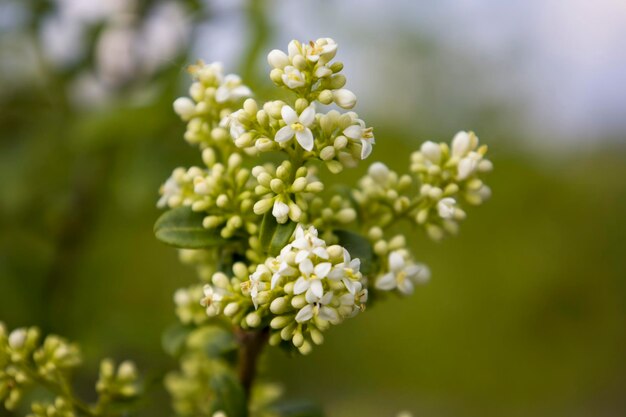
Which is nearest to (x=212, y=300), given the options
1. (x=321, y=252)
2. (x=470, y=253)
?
(x=321, y=252)

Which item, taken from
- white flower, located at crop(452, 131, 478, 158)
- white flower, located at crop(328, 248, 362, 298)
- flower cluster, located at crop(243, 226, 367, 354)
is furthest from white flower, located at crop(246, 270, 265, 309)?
white flower, located at crop(452, 131, 478, 158)

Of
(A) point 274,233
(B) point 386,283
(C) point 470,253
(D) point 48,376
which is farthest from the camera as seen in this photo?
(C) point 470,253

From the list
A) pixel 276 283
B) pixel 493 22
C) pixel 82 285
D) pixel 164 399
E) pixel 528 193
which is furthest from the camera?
pixel 528 193

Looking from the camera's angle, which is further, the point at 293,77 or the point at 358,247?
the point at 358,247

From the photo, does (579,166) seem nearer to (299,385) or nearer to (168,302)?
(299,385)

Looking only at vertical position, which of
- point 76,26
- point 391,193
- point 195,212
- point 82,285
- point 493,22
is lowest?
point 82,285

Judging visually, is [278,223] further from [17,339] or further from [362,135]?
[17,339]

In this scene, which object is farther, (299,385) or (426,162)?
(299,385)

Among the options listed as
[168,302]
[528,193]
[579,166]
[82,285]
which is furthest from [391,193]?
[579,166]

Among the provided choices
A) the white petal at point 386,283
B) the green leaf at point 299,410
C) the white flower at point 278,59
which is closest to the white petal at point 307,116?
the white flower at point 278,59
